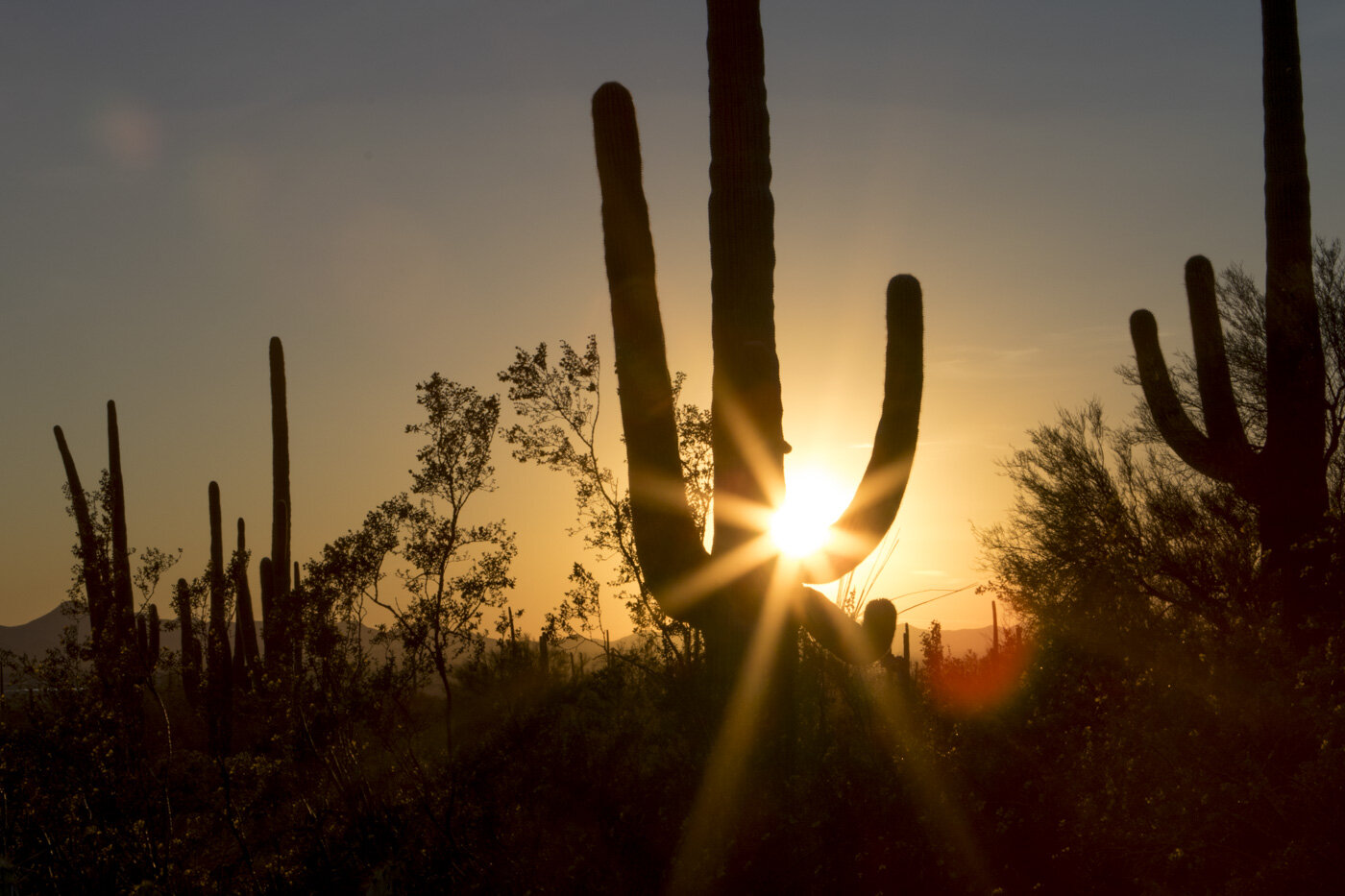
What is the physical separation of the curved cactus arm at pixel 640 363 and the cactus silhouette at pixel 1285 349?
22.7 ft

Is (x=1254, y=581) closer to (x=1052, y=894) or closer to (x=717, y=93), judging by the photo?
(x=1052, y=894)

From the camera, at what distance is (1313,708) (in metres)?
6.09

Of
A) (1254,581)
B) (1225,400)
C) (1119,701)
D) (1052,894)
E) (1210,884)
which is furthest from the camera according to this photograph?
(1225,400)

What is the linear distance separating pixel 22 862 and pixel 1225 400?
12828mm

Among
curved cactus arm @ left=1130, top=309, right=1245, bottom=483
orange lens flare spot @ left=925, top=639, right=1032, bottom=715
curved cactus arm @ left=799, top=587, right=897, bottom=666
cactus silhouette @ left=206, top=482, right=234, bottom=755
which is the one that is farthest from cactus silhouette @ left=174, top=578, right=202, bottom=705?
curved cactus arm @ left=1130, top=309, right=1245, bottom=483

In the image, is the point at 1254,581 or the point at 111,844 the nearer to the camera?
the point at 111,844

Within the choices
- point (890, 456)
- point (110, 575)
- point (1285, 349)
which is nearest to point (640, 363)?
point (890, 456)

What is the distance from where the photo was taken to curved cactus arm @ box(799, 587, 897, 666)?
679 centimetres

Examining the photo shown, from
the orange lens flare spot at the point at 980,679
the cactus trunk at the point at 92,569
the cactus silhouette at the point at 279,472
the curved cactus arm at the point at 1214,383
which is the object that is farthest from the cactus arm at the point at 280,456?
the curved cactus arm at the point at 1214,383

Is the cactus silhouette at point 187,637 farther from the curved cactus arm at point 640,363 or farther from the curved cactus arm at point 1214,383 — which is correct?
the curved cactus arm at point 1214,383

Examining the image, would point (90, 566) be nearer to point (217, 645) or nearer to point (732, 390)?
point (217, 645)

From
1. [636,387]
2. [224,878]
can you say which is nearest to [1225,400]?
[636,387]

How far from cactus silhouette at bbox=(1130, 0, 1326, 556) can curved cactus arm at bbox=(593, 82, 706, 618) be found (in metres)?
6.91

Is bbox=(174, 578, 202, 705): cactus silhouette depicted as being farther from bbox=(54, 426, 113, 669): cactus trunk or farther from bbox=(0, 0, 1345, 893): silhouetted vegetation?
bbox=(0, 0, 1345, 893): silhouetted vegetation
